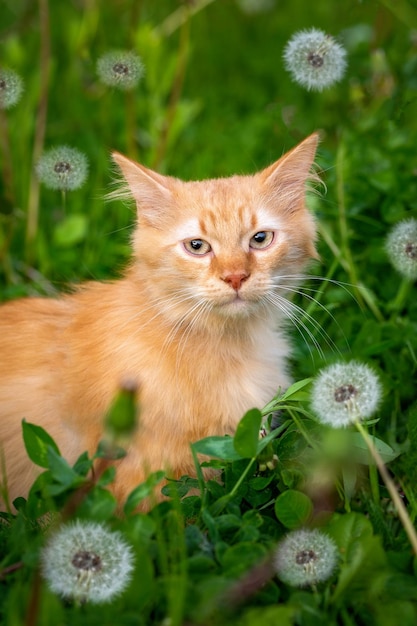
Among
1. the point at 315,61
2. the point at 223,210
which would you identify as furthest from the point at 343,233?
the point at 223,210

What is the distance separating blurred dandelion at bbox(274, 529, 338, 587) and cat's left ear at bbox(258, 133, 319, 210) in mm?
1048

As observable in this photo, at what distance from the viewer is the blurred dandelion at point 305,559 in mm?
1719

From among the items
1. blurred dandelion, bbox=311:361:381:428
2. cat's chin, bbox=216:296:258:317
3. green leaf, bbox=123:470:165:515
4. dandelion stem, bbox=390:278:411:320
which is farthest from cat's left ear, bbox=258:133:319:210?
green leaf, bbox=123:470:165:515

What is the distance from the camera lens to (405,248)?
98.2 inches

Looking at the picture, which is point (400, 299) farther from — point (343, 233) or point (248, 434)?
point (248, 434)

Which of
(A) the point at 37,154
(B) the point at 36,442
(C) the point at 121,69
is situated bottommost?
(B) the point at 36,442

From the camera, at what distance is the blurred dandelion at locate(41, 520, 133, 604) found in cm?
157

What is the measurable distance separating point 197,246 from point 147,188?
0.77 ft

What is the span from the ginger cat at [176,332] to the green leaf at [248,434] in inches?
15.8

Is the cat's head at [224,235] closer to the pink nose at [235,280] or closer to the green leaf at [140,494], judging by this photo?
the pink nose at [235,280]

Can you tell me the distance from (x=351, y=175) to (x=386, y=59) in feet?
1.81

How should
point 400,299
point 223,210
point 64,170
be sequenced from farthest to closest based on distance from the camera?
point 400,299, point 64,170, point 223,210

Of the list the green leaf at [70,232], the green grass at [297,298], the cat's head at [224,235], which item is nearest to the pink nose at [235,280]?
the cat's head at [224,235]

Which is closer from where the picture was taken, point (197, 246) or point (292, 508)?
point (292, 508)
